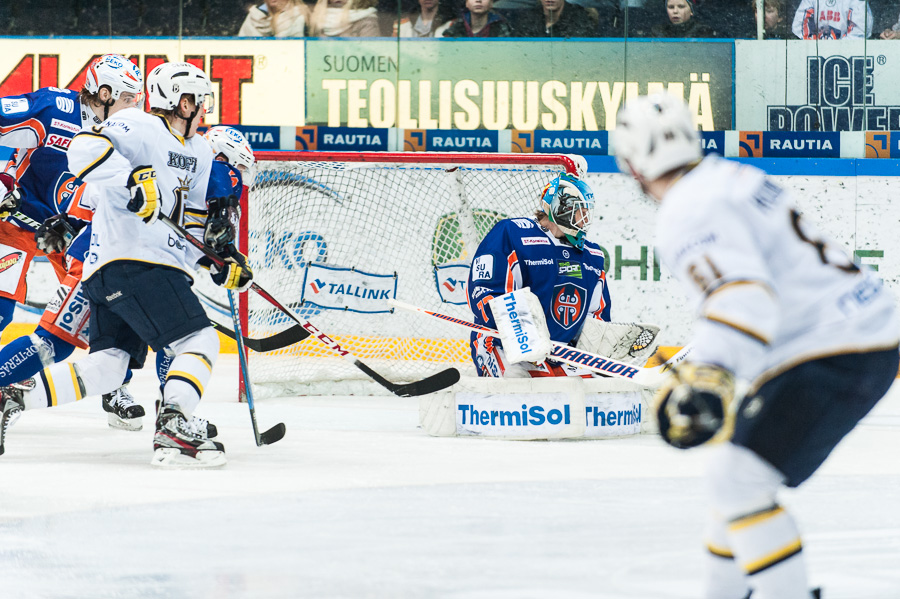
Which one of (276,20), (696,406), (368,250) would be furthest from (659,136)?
(276,20)

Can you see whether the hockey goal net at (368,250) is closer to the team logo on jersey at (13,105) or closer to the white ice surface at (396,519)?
the team logo on jersey at (13,105)

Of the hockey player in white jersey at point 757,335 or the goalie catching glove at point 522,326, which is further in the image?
the goalie catching glove at point 522,326

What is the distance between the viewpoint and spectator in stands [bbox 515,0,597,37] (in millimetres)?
6539

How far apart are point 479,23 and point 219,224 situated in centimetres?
366

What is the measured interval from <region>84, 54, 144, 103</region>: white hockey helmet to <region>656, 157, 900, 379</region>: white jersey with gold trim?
2762 millimetres

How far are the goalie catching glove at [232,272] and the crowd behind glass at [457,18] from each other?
11.6 ft

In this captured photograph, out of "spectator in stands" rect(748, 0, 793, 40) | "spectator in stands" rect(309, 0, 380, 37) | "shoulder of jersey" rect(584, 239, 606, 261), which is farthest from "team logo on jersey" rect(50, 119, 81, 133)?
"spectator in stands" rect(748, 0, 793, 40)

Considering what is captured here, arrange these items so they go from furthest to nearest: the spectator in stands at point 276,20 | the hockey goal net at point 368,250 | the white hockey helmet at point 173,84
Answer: the spectator in stands at point 276,20 → the hockey goal net at point 368,250 → the white hockey helmet at point 173,84

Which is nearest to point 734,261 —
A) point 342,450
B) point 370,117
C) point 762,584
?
point 762,584

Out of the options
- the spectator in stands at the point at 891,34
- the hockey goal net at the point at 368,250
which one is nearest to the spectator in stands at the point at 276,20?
the hockey goal net at the point at 368,250

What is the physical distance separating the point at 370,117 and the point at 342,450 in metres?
3.29

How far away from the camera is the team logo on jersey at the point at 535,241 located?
3.87 meters

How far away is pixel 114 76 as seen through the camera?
390 cm

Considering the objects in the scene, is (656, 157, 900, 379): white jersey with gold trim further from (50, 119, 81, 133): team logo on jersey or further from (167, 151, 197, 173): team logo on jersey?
(50, 119, 81, 133): team logo on jersey
